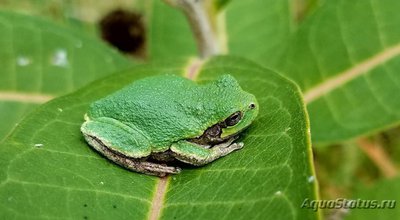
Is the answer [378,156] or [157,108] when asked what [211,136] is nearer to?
[157,108]

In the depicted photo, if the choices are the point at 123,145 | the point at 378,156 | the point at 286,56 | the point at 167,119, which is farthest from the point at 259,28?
the point at 123,145

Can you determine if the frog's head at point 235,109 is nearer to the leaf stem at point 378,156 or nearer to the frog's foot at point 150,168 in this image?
the frog's foot at point 150,168

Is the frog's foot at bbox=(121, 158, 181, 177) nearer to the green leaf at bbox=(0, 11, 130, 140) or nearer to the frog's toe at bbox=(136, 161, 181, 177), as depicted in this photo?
the frog's toe at bbox=(136, 161, 181, 177)

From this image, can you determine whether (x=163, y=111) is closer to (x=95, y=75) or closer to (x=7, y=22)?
(x=95, y=75)

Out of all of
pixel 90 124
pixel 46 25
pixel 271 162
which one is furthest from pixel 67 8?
pixel 271 162

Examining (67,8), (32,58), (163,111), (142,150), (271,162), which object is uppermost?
(67,8)

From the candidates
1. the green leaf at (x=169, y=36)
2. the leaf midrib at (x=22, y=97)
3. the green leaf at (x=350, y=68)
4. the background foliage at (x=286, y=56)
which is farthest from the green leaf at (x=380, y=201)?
the leaf midrib at (x=22, y=97)

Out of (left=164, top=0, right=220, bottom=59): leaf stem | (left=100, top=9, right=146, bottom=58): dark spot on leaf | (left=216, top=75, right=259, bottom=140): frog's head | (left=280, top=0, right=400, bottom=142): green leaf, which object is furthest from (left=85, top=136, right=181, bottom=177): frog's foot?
(left=100, top=9, right=146, bottom=58): dark spot on leaf
